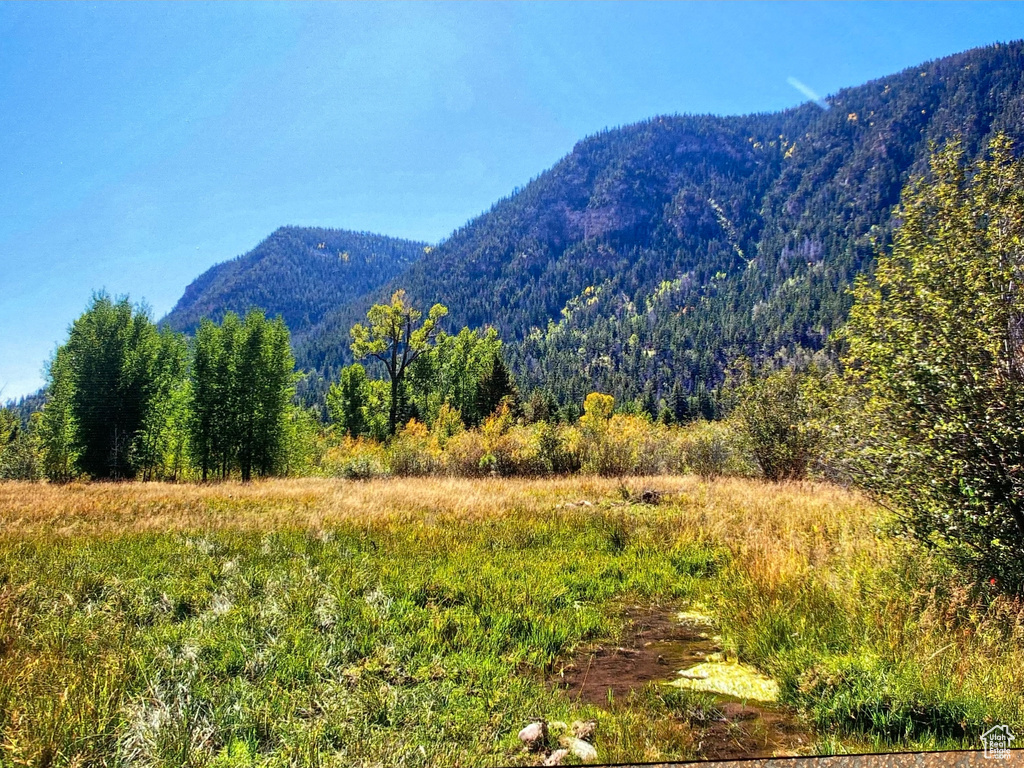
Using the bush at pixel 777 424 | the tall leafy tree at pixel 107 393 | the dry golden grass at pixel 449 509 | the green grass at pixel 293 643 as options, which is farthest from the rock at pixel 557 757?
the tall leafy tree at pixel 107 393

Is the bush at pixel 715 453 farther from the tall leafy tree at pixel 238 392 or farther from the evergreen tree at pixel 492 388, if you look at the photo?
the tall leafy tree at pixel 238 392

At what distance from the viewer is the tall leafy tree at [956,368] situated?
4.90 meters

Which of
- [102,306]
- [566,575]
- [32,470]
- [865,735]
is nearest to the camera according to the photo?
[865,735]

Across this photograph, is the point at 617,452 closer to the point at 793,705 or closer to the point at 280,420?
the point at 793,705

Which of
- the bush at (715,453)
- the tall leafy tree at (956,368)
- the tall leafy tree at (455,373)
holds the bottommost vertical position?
the bush at (715,453)

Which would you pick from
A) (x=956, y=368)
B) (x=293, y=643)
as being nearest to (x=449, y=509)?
(x=293, y=643)

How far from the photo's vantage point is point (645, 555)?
816cm

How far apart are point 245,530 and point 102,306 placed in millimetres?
34865

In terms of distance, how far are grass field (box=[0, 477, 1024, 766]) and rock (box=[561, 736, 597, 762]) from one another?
0.15 metres

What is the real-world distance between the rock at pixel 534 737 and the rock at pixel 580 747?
15 cm

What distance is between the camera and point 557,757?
9.63 feet

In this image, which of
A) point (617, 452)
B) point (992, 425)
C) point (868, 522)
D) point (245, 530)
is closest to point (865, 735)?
point (992, 425)

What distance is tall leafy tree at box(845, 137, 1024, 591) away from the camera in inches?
193

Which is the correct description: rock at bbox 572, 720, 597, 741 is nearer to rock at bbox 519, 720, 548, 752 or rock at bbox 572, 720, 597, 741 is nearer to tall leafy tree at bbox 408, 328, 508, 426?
rock at bbox 519, 720, 548, 752
